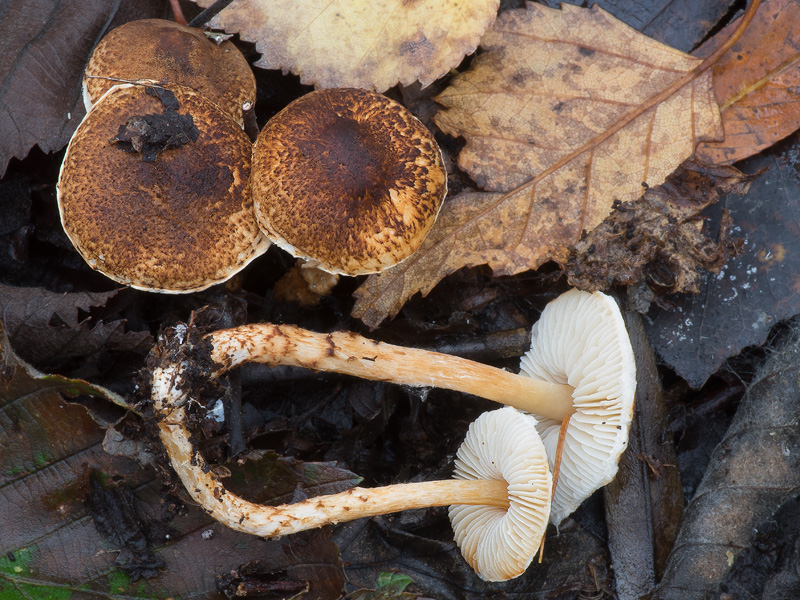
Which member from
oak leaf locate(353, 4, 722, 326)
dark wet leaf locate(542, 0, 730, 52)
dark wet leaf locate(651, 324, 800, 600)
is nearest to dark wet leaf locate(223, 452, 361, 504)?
oak leaf locate(353, 4, 722, 326)

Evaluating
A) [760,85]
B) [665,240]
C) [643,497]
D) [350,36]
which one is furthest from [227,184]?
[760,85]

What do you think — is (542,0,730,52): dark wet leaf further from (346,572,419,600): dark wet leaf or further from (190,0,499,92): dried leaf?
(346,572,419,600): dark wet leaf

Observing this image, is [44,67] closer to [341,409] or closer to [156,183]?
[156,183]

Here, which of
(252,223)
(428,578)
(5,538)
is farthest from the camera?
(428,578)

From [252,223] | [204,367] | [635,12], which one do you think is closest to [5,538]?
[204,367]

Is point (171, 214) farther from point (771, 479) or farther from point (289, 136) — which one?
point (771, 479)

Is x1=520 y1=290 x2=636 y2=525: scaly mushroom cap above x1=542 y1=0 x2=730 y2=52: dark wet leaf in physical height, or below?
below
